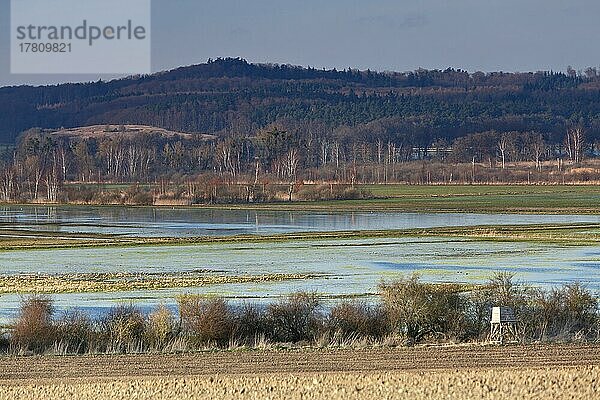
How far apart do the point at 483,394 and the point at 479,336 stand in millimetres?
6639

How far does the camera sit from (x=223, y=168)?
190m

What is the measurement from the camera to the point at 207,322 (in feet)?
82.1

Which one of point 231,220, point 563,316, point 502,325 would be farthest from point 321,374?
point 231,220

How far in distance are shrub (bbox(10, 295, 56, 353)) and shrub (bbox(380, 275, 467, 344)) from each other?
7731 mm

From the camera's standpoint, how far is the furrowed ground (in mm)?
19078

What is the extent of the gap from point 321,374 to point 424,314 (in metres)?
5.71

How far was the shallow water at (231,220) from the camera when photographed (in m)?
70.1

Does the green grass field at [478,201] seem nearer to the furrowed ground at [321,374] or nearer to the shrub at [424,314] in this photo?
the shrub at [424,314]

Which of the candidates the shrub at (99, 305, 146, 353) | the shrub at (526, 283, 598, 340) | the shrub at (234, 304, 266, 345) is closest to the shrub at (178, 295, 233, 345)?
the shrub at (234, 304, 266, 345)

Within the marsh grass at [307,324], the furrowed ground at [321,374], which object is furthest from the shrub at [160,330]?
the furrowed ground at [321,374]

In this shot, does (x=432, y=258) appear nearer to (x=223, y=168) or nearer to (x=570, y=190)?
(x=570, y=190)

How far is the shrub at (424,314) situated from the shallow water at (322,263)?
8554mm

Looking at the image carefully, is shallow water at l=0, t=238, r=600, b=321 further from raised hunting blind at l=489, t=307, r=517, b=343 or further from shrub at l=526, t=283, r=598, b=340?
raised hunting blind at l=489, t=307, r=517, b=343

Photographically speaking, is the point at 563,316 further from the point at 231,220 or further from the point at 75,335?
the point at 231,220
